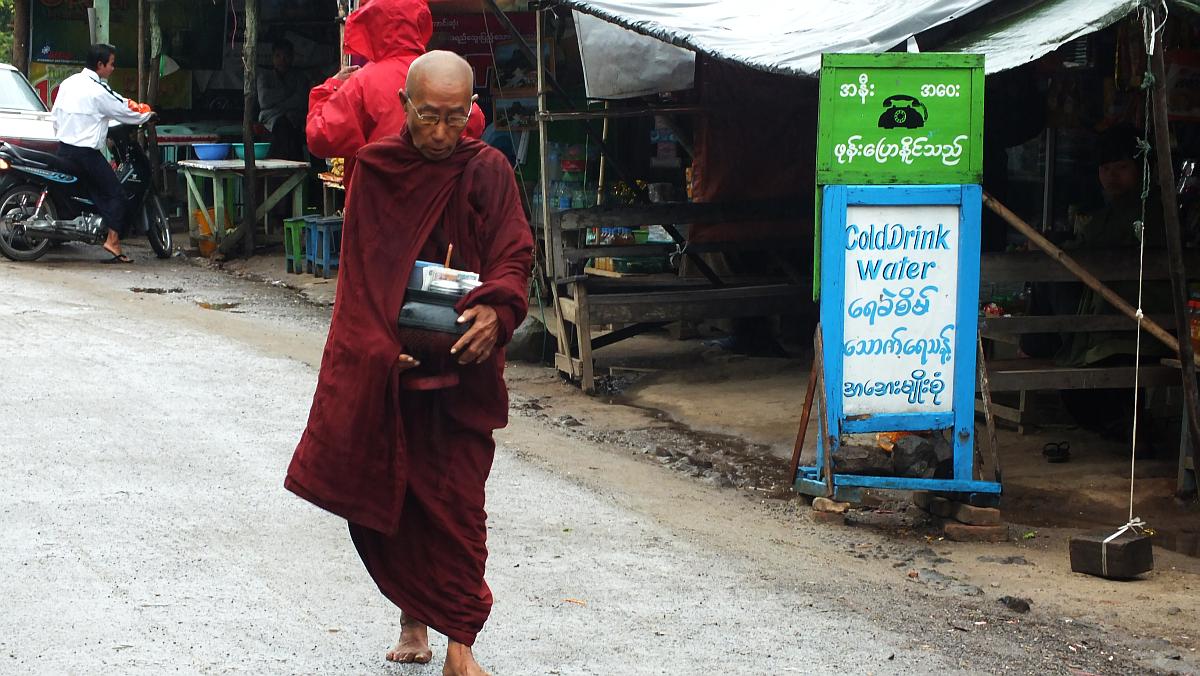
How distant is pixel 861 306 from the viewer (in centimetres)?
609

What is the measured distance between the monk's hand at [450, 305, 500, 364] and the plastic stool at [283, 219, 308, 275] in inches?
392

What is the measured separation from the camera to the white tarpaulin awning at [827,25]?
5852 millimetres

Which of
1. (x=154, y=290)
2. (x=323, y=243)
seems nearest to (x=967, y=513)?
(x=154, y=290)

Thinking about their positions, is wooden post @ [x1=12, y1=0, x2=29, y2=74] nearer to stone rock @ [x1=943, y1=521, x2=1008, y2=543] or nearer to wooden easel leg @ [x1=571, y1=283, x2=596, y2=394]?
wooden easel leg @ [x1=571, y1=283, x2=596, y2=394]

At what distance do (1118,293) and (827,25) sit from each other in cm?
209

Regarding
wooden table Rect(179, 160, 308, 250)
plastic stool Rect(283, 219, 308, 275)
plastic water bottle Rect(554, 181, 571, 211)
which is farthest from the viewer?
wooden table Rect(179, 160, 308, 250)

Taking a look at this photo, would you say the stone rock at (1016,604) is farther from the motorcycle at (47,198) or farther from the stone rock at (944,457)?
the motorcycle at (47,198)

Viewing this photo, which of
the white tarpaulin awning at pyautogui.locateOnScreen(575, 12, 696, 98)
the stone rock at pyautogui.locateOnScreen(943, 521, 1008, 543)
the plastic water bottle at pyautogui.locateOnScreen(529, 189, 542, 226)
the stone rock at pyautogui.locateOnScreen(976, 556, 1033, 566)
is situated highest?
the white tarpaulin awning at pyautogui.locateOnScreen(575, 12, 696, 98)

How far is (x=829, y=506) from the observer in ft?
20.6

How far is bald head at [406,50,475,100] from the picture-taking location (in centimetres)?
387

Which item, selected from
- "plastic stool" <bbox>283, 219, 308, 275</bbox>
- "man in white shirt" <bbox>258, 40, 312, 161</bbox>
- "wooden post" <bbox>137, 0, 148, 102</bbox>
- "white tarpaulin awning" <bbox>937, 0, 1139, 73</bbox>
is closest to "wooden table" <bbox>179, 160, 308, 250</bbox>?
"plastic stool" <bbox>283, 219, 308, 275</bbox>

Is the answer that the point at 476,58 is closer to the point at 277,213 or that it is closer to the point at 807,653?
the point at 277,213

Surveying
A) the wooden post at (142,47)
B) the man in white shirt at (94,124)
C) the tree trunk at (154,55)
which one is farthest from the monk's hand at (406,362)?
the wooden post at (142,47)

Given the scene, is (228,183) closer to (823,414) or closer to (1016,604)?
(823,414)
